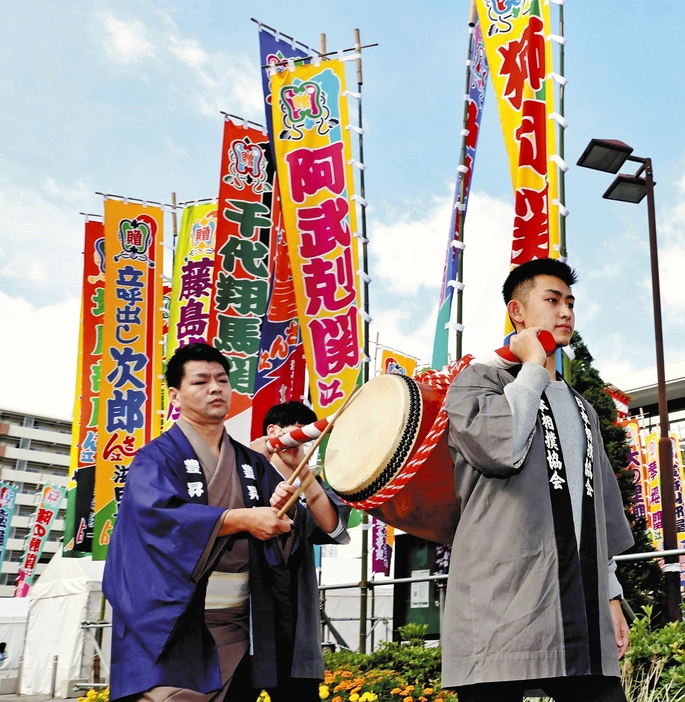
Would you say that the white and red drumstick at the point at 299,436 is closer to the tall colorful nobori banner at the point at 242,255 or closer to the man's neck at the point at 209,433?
the man's neck at the point at 209,433

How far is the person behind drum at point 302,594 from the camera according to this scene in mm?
3262

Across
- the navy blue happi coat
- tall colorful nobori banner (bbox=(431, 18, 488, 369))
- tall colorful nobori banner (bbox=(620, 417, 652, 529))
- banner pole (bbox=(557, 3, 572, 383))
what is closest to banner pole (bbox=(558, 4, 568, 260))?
banner pole (bbox=(557, 3, 572, 383))

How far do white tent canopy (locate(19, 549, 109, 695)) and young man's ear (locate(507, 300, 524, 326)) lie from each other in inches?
523

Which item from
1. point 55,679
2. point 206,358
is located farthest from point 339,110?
point 55,679

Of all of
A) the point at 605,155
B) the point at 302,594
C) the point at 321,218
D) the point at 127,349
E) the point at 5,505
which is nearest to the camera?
the point at 302,594

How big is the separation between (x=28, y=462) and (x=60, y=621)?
58.7 metres

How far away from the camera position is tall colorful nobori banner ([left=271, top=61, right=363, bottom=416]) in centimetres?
741

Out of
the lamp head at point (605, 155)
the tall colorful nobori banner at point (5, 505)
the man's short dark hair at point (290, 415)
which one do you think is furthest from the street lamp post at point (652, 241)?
the tall colorful nobori banner at point (5, 505)

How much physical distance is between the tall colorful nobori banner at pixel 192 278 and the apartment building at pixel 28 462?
196 feet

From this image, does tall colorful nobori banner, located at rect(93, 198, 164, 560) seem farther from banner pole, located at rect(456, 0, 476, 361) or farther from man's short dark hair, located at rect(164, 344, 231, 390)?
man's short dark hair, located at rect(164, 344, 231, 390)

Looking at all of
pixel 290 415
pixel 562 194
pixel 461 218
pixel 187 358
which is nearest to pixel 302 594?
pixel 290 415

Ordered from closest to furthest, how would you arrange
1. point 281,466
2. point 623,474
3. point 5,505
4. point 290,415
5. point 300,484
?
point 300,484, point 281,466, point 290,415, point 623,474, point 5,505

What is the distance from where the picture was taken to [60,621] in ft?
51.1

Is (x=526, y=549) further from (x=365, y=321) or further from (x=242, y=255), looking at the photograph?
(x=242, y=255)
